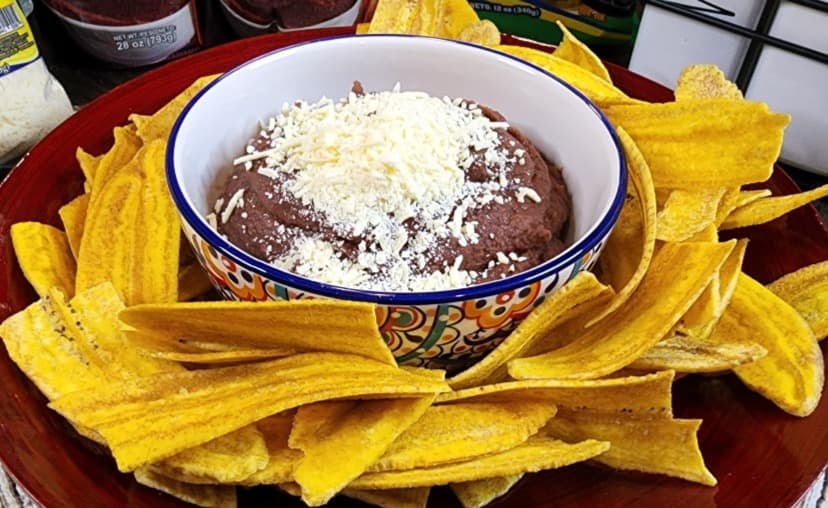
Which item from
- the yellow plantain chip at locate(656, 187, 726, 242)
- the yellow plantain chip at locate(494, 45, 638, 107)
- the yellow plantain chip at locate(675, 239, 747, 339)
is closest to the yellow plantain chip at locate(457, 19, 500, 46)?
the yellow plantain chip at locate(494, 45, 638, 107)

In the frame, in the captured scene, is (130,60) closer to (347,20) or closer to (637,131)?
(347,20)

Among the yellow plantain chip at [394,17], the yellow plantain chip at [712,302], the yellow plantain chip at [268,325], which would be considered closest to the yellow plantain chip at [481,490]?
the yellow plantain chip at [268,325]

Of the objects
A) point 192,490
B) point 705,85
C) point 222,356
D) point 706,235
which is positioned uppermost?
point 705,85

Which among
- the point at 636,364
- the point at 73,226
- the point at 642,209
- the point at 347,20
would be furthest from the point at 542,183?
the point at 347,20

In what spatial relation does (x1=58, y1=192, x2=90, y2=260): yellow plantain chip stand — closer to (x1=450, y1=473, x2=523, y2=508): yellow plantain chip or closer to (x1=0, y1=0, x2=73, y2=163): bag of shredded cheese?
(x1=0, y1=0, x2=73, y2=163): bag of shredded cheese

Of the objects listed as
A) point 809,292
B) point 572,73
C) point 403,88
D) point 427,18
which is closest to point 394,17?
point 427,18

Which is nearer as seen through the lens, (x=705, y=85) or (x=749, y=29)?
(x=705, y=85)

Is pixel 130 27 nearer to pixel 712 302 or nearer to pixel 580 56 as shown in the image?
pixel 580 56
